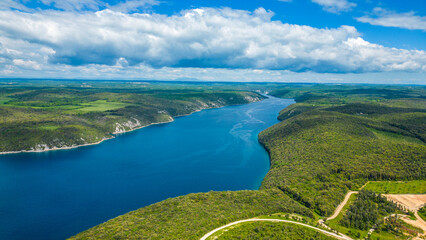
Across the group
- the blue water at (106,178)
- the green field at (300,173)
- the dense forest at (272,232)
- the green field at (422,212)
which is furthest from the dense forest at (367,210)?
the blue water at (106,178)

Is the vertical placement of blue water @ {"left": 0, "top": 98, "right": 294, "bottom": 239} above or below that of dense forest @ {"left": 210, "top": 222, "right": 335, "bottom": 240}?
below

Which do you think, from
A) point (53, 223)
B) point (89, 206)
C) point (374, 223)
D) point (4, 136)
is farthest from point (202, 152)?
point (4, 136)

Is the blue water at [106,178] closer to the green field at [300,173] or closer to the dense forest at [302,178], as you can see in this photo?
the green field at [300,173]

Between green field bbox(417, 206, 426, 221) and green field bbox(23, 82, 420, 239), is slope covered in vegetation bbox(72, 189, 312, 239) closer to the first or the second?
green field bbox(23, 82, 420, 239)

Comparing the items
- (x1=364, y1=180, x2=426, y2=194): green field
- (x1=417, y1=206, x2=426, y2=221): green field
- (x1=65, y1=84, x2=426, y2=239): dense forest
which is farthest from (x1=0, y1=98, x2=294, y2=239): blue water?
(x1=417, y1=206, x2=426, y2=221): green field

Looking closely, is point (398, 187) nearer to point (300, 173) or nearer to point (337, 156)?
point (337, 156)
